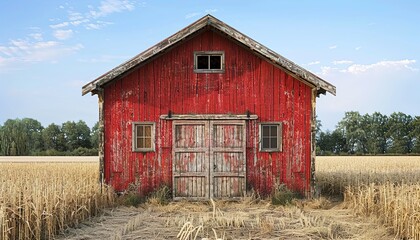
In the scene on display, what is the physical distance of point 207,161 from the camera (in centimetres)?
1549

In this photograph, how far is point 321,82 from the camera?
15.1m

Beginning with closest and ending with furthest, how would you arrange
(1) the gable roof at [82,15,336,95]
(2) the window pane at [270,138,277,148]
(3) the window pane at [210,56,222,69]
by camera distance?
(1) the gable roof at [82,15,336,95] < (2) the window pane at [270,138,277,148] < (3) the window pane at [210,56,222,69]

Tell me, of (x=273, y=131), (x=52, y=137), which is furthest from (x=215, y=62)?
(x=52, y=137)

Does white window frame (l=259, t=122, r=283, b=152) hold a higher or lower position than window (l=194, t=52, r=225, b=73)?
lower

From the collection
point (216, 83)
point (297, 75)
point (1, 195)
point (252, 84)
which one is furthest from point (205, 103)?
point (1, 195)

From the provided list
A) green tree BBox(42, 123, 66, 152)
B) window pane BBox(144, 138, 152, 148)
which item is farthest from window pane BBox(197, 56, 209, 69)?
green tree BBox(42, 123, 66, 152)

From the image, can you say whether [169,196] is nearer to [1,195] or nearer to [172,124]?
[172,124]

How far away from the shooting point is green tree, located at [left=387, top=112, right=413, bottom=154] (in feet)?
258

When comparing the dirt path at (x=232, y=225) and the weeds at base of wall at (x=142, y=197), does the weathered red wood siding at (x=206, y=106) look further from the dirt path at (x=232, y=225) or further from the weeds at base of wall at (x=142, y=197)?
the dirt path at (x=232, y=225)

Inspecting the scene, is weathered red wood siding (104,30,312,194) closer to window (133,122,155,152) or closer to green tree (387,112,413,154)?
window (133,122,155,152)

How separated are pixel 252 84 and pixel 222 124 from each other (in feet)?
5.65

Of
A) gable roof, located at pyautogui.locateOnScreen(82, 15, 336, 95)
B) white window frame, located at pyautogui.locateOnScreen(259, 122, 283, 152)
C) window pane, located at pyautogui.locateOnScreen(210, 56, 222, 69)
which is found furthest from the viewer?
window pane, located at pyautogui.locateOnScreen(210, 56, 222, 69)

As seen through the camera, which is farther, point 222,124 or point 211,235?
point 222,124

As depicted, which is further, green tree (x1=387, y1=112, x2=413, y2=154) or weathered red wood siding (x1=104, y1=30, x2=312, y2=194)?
green tree (x1=387, y1=112, x2=413, y2=154)
